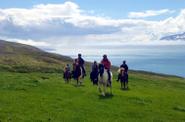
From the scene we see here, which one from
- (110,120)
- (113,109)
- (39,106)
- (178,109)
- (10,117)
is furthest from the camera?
(178,109)

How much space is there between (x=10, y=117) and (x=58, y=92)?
14.1 metres

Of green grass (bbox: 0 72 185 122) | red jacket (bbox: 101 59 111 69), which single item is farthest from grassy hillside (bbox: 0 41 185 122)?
red jacket (bbox: 101 59 111 69)

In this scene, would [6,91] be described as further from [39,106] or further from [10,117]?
[10,117]

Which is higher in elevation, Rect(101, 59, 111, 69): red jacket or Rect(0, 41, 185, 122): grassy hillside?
Rect(101, 59, 111, 69): red jacket

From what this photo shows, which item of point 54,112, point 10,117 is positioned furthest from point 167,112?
point 10,117

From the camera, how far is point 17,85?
39469mm

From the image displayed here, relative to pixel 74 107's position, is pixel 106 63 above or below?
above

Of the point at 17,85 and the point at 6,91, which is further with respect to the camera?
the point at 17,85

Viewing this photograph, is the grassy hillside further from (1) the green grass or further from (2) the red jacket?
(2) the red jacket

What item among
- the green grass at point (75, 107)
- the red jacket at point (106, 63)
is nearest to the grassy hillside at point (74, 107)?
the green grass at point (75, 107)

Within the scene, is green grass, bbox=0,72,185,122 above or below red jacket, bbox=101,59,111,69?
below

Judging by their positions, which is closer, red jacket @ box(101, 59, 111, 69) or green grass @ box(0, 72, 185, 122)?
green grass @ box(0, 72, 185, 122)

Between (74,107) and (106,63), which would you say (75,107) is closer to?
(74,107)

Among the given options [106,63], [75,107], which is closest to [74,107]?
[75,107]
